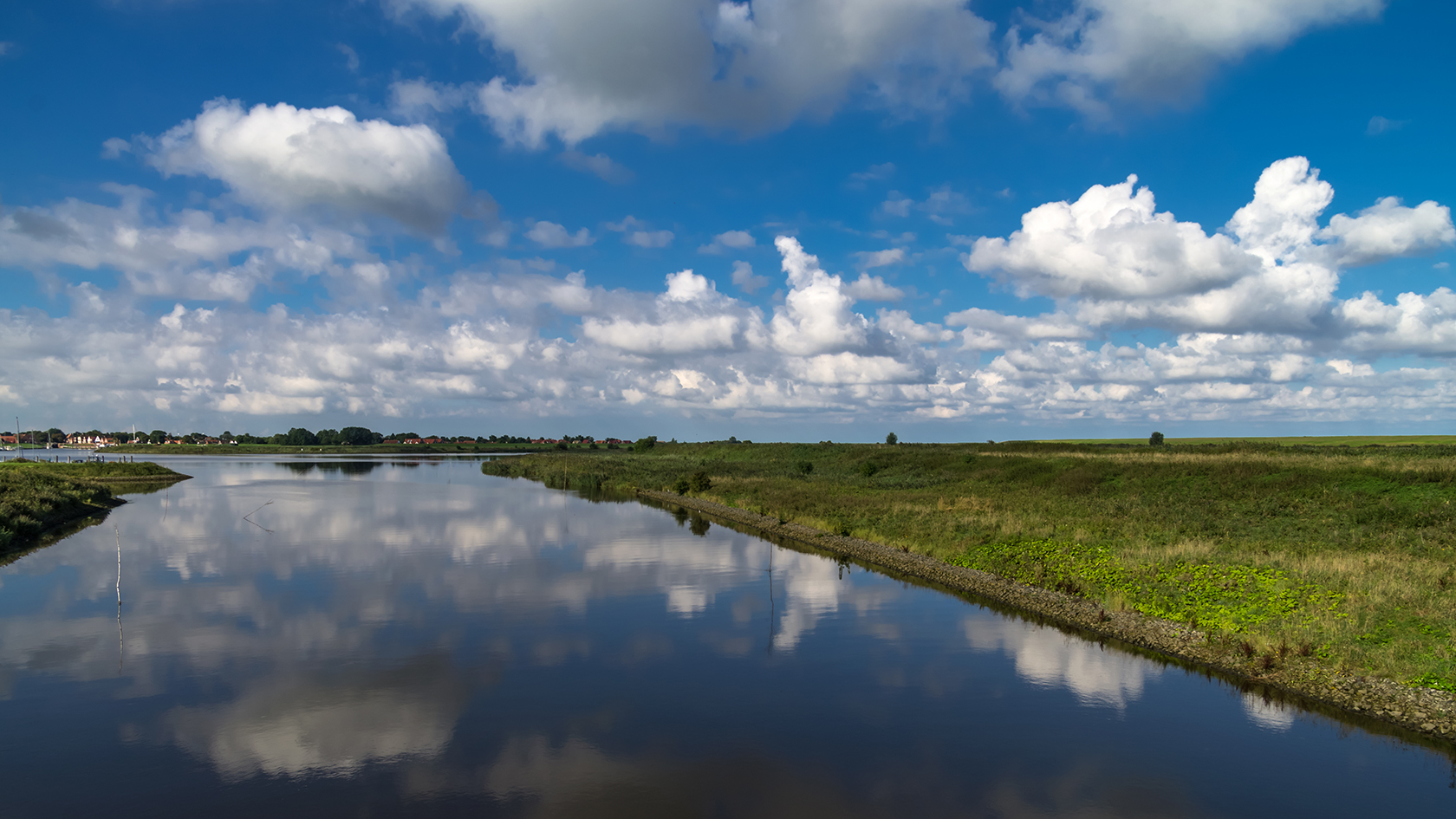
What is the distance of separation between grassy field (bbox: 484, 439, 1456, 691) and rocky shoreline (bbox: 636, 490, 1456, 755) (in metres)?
0.47

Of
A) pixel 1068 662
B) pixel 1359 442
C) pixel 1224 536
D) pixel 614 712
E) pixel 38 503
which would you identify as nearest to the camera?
pixel 614 712

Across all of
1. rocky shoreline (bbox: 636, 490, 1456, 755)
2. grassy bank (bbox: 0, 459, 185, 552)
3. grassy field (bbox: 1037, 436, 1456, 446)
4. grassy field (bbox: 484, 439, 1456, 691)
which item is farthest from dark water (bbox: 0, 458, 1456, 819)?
grassy field (bbox: 1037, 436, 1456, 446)

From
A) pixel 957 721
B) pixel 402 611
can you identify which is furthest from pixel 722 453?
pixel 957 721

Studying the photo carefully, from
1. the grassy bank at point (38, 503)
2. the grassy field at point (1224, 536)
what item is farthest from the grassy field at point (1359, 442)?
the grassy bank at point (38, 503)

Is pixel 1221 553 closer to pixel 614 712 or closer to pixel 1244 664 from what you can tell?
pixel 1244 664

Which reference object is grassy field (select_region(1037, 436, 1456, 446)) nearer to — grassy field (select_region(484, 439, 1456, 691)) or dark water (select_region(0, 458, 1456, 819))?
grassy field (select_region(484, 439, 1456, 691))

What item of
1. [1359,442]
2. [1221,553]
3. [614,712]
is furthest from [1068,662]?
[1359,442]

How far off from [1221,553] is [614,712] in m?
21.5

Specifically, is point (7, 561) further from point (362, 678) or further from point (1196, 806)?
point (1196, 806)

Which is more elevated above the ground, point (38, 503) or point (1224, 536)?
point (38, 503)

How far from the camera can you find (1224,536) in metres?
29.0

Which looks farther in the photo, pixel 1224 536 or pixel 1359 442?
pixel 1359 442

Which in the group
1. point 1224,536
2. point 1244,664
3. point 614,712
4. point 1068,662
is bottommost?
point 1068,662

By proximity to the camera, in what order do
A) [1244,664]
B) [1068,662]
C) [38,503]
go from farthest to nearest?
[38,503] → [1068,662] → [1244,664]
